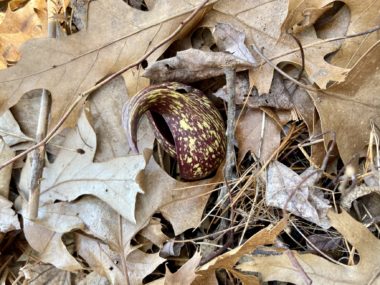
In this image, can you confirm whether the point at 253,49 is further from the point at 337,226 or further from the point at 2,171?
the point at 2,171

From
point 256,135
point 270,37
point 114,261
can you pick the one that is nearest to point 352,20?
point 270,37

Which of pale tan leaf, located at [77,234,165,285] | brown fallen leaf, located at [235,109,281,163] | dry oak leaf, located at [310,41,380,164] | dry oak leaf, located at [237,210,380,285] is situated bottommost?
pale tan leaf, located at [77,234,165,285]

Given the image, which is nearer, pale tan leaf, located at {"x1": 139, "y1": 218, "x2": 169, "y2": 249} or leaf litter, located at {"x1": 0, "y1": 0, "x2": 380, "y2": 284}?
leaf litter, located at {"x1": 0, "y1": 0, "x2": 380, "y2": 284}

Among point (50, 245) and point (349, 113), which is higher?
point (349, 113)

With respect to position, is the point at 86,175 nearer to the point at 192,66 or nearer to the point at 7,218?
the point at 7,218

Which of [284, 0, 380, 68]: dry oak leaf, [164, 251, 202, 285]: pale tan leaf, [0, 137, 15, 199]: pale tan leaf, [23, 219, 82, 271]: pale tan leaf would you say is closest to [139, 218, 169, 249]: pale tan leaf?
[164, 251, 202, 285]: pale tan leaf

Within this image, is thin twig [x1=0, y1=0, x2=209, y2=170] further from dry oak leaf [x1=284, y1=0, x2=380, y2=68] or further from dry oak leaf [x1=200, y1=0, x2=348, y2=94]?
dry oak leaf [x1=284, y1=0, x2=380, y2=68]

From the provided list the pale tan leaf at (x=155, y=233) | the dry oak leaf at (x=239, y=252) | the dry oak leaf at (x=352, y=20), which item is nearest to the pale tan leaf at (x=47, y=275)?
the pale tan leaf at (x=155, y=233)

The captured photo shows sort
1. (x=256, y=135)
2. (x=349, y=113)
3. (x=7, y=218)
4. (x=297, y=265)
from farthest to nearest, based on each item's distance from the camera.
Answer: (x=7, y=218)
(x=256, y=135)
(x=349, y=113)
(x=297, y=265)

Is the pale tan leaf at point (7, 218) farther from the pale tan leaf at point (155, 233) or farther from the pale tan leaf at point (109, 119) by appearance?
the pale tan leaf at point (155, 233)
